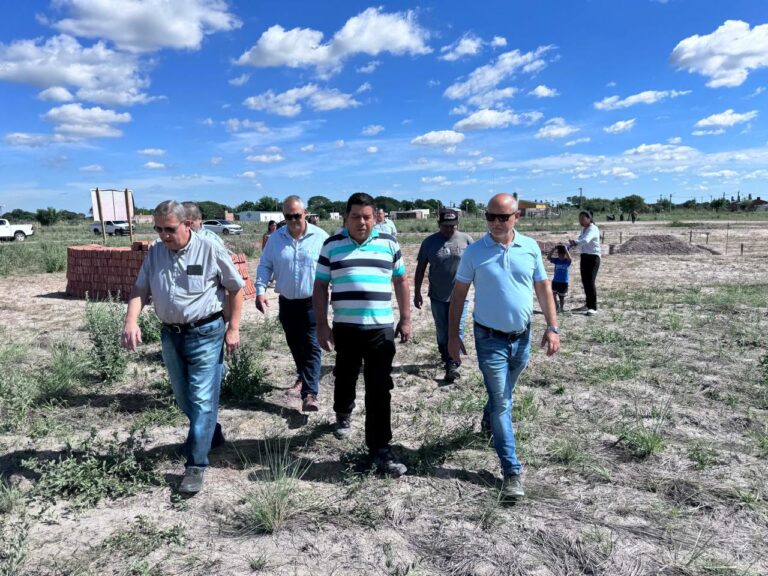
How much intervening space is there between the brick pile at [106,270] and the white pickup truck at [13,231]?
29.2m

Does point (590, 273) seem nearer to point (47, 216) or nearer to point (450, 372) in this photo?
point (450, 372)

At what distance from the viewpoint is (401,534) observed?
9.20 feet

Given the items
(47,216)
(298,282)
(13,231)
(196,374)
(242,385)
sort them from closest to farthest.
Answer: (196,374), (298,282), (242,385), (13,231), (47,216)

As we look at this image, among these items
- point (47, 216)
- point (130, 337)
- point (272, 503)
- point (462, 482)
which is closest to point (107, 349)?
point (130, 337)

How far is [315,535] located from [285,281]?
2.19m

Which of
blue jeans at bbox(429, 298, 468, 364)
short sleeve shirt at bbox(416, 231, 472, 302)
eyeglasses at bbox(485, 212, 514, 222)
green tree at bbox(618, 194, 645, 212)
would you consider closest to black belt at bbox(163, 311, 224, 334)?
eyeglasses at bbox(485, 212, 514, 222)

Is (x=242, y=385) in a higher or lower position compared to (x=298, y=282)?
lower

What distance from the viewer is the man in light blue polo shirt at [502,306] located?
10.3 feet

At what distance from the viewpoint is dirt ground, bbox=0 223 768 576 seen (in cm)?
260

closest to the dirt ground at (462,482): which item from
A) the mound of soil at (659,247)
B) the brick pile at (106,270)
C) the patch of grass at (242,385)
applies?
the patch of grass at (242,385)

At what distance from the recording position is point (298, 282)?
14.5ft

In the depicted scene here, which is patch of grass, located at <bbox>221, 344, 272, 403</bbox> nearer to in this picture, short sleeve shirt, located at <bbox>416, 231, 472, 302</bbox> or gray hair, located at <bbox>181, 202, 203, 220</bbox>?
gray hair, located at <bbox>181, 202, 203, 220</bbox>

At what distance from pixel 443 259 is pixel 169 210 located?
8.90 ft

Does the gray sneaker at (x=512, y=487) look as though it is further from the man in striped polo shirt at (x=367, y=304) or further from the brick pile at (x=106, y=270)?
the brick pile at (x=106, y=270)
